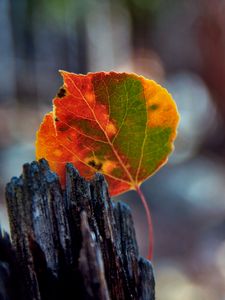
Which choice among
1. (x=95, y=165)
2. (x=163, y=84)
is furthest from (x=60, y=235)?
(x=163, y=84)

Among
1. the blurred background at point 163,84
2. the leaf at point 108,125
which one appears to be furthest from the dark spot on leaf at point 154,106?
the blurred background at point 163,84

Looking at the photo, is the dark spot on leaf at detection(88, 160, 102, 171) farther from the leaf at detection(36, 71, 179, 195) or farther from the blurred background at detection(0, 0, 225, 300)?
the blurred background at detection(0, 0, 225, 300)

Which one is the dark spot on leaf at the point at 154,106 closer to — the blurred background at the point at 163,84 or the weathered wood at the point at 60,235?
the weathered wood at the point at 60,235

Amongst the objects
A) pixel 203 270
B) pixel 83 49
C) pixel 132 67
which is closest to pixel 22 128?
pixel 83 49

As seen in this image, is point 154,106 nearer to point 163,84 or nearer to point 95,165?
point 95,165

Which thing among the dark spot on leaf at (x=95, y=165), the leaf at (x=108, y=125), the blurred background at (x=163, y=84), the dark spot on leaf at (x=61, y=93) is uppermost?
the blurred background at (x=163, y=84)
